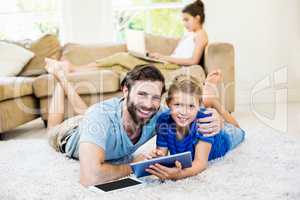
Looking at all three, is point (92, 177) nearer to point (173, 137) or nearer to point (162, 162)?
point (162, 162)

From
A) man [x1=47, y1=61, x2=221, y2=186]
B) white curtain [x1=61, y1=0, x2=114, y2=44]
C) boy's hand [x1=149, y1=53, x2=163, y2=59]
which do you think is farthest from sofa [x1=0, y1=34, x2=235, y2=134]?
man [x1=47, y1=61, x2=221, y2=186]

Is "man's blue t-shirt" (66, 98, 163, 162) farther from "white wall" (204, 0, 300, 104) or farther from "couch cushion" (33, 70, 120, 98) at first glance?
"white wall" (204, 0, 300, 104)

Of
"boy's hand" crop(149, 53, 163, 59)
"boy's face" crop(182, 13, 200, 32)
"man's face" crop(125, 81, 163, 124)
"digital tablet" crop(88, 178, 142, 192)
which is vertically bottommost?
"digital tablet" crop(88, 178, 142, 192)

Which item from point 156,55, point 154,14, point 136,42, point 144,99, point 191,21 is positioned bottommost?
point 144,99

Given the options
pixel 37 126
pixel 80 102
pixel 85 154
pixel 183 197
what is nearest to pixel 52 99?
pixel 80 102

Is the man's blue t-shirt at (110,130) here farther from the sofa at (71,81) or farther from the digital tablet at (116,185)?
the sofa at (71,81)

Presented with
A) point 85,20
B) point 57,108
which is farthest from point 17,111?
point 85,20

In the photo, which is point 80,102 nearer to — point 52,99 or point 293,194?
point 52,99

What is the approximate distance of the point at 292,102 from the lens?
493cm

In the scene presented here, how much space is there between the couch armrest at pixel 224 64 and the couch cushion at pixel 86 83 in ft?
2.44

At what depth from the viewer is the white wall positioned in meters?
4.91

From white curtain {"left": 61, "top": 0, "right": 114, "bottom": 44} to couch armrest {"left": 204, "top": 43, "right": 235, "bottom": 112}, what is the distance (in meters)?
1.58

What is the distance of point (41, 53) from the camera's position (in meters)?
4.28

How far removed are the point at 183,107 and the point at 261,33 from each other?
2.96 m
